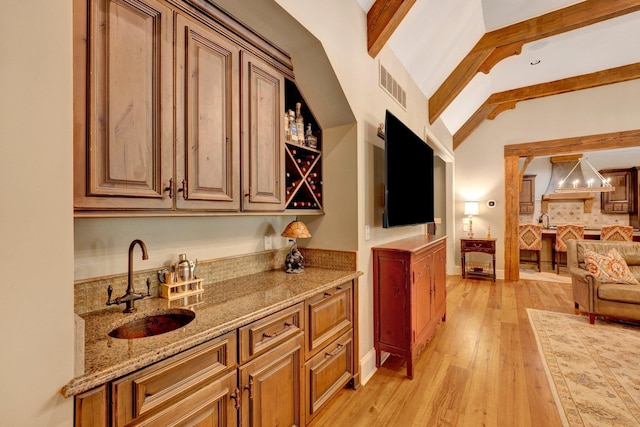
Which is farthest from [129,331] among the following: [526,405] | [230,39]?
[526,405]

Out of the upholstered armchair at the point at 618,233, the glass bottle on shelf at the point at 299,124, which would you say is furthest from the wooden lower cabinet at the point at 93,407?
the upholstered armchair at the point at 618,233

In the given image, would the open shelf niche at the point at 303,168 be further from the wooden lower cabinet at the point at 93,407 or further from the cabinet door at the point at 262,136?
the wooden lower cabinet at the point at 93,407

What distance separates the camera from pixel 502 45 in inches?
147

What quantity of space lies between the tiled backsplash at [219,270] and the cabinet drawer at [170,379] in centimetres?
60

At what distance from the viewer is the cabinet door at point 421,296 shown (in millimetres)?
2508

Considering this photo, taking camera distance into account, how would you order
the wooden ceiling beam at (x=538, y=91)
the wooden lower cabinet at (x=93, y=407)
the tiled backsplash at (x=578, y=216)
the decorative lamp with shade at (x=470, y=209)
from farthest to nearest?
1. the tiled backsplash at (x=578, y=216)
2. the decorative lamp with shade at (x=470, y=209)
3. the wooden ceiling beam at (x=538, y=91)
4. the wooden lower cabinet at (x=93, y=407)

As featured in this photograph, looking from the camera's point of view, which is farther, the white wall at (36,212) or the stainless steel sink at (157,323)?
the stainless steel sink at (157,323)

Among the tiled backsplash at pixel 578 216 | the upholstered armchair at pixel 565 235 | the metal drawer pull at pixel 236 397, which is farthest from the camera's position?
the tiled backsplash at pixel 578 216

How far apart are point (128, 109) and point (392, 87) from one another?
253 cm

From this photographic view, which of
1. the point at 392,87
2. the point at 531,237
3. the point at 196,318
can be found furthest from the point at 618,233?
the point at 196,318

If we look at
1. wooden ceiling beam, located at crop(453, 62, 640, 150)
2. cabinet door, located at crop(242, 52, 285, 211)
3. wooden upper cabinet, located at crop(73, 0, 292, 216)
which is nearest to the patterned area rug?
cabinet door, located at crop(242, 52, 285, 211)

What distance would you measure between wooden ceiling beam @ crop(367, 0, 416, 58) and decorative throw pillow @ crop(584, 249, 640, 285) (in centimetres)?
357

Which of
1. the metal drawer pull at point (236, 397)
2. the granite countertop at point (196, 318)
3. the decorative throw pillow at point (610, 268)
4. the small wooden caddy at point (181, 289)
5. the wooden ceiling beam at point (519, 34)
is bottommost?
the metal drawer pull at point (236, 397)

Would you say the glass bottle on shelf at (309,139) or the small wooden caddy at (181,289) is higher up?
the glass bottle on shelf at (309,139)
